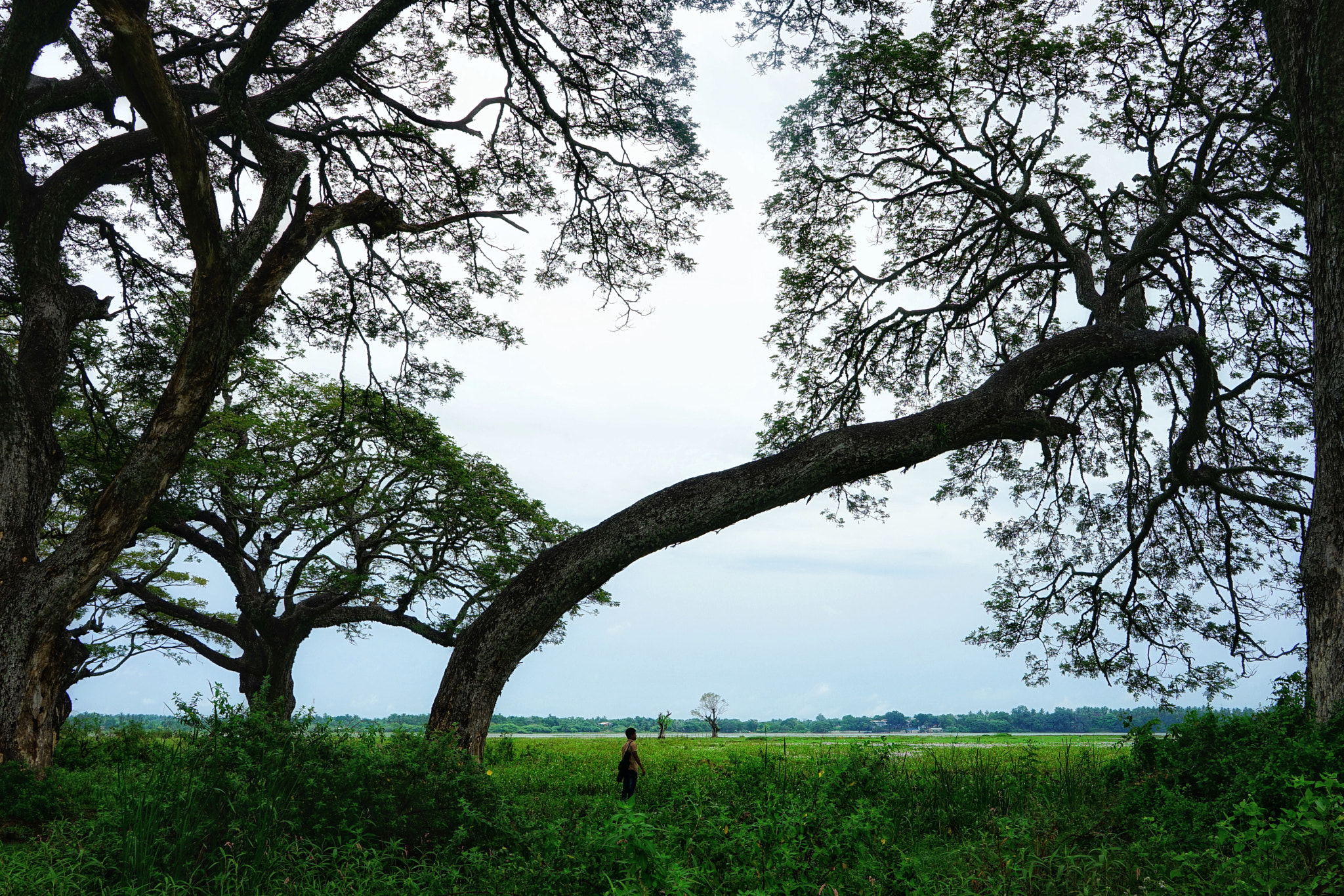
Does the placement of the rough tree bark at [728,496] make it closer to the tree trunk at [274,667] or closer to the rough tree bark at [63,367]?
the rough tree bark at [63,367]

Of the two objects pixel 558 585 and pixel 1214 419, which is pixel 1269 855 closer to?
pixel 558 585

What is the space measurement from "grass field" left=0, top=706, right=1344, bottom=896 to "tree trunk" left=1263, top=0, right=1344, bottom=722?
3.16ft

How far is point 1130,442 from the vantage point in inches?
512

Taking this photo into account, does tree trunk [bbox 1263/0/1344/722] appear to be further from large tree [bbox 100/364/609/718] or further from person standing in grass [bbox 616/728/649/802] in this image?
large tree [bbox 100/364/609/718]

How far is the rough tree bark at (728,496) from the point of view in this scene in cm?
723

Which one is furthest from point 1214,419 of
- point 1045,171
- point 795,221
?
point 795,221

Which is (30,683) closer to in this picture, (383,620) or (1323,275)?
(383,620)

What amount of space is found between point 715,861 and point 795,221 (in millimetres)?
10221

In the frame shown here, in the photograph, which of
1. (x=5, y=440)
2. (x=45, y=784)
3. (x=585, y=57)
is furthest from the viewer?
(x=585, y=57)

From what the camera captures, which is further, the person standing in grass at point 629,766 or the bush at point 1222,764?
the person standing in grass at point 629,766

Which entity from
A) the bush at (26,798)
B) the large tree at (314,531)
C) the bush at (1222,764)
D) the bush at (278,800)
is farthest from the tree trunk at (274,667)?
the bush at (1222,764)

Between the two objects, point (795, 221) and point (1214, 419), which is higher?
point (795, 221)

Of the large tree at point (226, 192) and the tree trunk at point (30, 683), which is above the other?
the large tree at point (226, 192)

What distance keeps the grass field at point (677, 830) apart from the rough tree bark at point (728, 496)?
1024 millimetres
